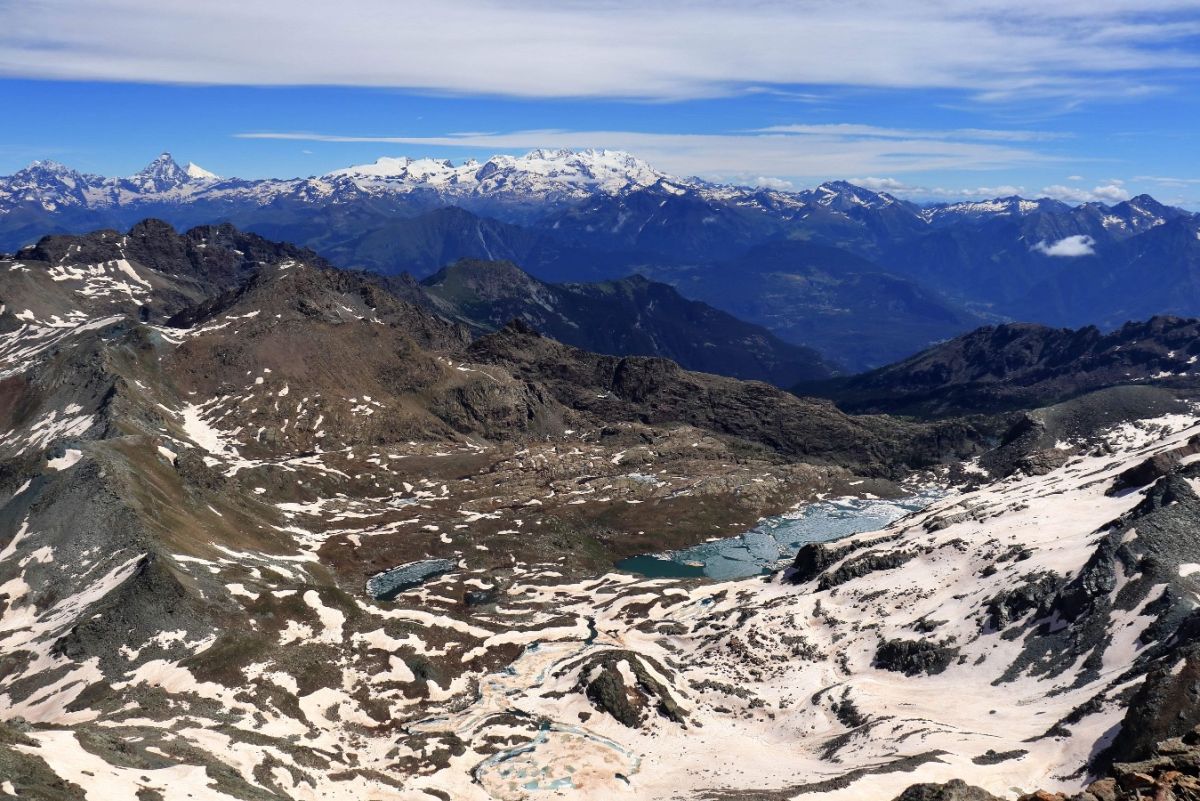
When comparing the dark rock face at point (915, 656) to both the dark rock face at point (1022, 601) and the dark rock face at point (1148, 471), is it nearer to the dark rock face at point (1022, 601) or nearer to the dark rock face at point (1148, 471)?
the dark rock face at point (1022, 601)

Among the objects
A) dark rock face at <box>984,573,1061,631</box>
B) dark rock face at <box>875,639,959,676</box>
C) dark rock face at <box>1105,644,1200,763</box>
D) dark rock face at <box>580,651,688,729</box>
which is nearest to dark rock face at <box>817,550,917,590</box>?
dark rock face at <box>875,639,959,676</box>

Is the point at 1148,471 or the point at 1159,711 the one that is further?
the point at 1148,471

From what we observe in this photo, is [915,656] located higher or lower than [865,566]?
lower

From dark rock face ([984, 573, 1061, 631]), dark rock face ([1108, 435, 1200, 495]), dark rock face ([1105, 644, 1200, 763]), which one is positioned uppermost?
dark rock face ([1108, 435, 1200, 495])

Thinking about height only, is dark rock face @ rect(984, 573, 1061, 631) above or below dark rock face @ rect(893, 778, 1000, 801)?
below

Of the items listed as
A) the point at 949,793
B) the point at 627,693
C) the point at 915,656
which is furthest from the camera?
the point at 915,656

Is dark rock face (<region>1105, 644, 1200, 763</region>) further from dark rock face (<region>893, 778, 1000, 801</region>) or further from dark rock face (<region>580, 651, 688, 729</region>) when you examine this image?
dark rock face (<region>580, 651, 688, 729</region>)

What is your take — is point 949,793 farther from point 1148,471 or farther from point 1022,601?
point 1148,471

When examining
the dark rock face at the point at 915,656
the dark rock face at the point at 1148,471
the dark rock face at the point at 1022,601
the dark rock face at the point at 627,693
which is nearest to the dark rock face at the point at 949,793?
the dark rock face at the point at 627,693

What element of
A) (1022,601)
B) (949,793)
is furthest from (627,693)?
(1022,601)

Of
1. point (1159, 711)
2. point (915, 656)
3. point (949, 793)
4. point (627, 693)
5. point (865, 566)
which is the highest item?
point (1159, 711)

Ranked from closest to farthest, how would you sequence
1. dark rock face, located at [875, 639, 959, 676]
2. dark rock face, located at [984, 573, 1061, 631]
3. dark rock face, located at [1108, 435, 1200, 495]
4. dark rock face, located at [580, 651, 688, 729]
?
dark rock face, located at [580, 651, 688, 729]
dark rock face, located at [875, 639, 959, 676]
dark rock face, located at [984, 573, 1061, 631]
dark rock face, located at [1108, 435, 1200, 495]
